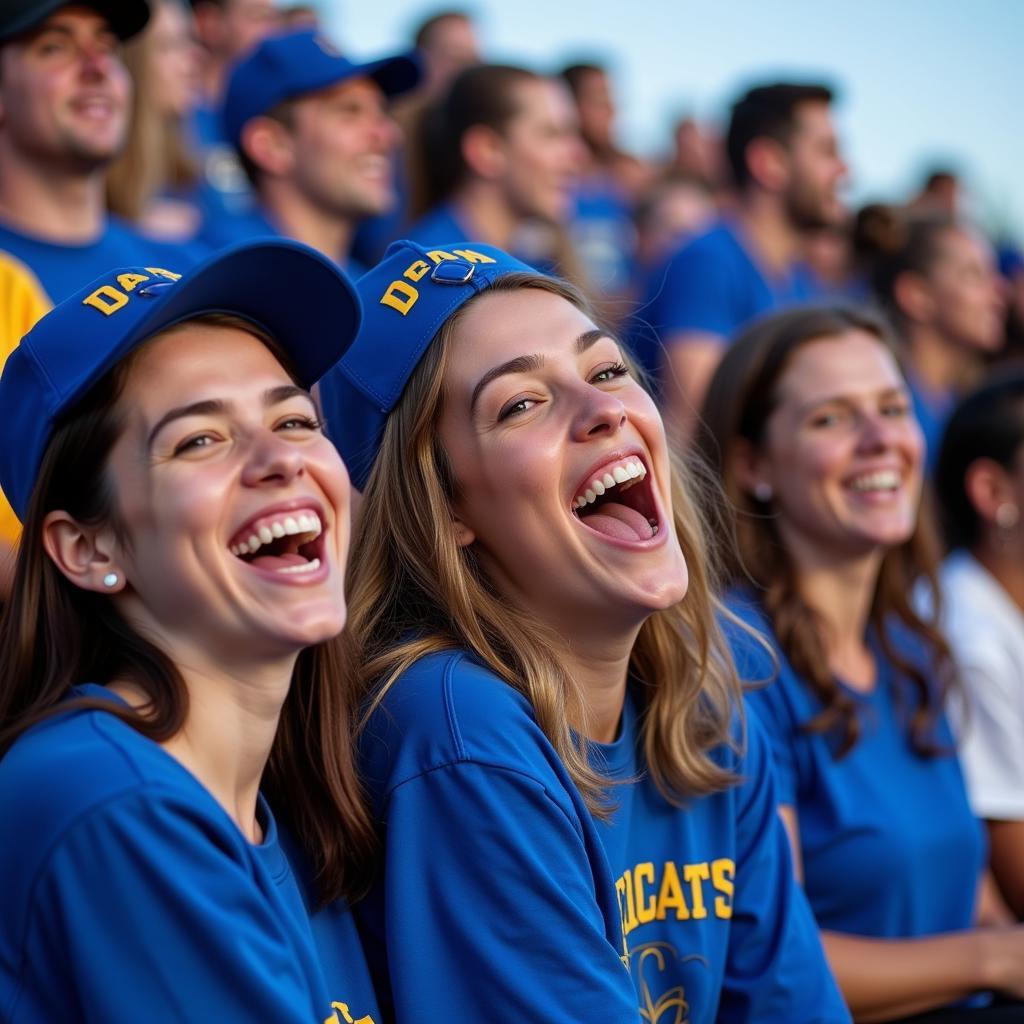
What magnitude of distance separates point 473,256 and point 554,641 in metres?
0.69

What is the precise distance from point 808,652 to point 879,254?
3.90 m

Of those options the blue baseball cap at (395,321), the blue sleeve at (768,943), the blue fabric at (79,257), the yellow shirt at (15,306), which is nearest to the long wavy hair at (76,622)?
the blue baseball cap at (395,321)

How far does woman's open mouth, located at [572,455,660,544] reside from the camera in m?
2.40

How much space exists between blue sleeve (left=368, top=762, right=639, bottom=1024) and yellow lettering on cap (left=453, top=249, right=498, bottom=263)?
0.92m

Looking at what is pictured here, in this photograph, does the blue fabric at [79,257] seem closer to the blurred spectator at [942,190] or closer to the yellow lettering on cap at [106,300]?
the yellow lettering on cap at [106,300]

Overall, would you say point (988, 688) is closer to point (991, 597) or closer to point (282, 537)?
point (991, 597)

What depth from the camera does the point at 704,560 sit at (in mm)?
2746

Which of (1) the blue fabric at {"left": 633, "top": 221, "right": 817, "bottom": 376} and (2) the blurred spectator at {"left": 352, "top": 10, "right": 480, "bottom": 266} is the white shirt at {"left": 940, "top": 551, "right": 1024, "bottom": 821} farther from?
(2) the blurred spectator at {"left": 352, "top": 10, "right": 480, "bottom": 266}

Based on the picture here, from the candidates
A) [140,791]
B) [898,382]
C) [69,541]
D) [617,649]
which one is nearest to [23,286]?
[69,541]

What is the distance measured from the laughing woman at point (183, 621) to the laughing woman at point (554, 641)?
0.20m

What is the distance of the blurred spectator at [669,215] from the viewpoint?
7.98 m

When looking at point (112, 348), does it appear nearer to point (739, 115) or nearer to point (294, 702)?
point (294, 702)

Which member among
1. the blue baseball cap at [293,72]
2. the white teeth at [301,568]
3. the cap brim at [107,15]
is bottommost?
the white teeth at [301,568]

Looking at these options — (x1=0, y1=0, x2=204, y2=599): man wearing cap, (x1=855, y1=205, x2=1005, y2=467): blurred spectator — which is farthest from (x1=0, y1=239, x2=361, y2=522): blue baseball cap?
(x1=855, y1=205, x2=1005, y2=467): blurred spectator
